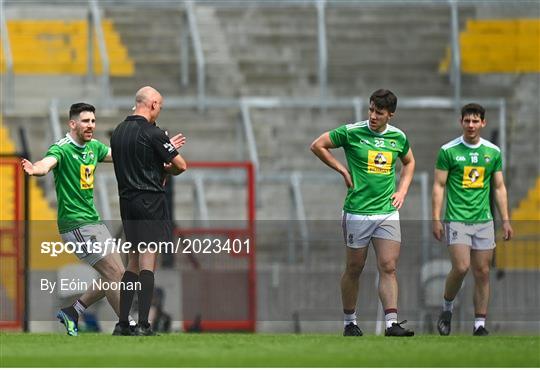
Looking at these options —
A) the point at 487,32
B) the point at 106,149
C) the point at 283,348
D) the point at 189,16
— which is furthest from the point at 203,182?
the point at 283,348

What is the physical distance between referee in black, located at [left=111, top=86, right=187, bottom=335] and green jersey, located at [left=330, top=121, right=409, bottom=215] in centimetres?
154

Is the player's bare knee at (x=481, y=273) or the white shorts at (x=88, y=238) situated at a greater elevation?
the white shorts at (x=88, y=238)

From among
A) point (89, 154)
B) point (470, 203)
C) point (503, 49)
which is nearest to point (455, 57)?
point (503, 49)

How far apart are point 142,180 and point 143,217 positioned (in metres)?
0.30

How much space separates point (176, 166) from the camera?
44.9ft

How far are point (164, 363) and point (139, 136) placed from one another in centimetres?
252

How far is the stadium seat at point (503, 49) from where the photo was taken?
86.8ft

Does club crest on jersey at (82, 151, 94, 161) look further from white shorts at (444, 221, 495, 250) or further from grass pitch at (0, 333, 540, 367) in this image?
white shorts at (444, 221, 495, 250)

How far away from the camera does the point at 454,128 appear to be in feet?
81.8

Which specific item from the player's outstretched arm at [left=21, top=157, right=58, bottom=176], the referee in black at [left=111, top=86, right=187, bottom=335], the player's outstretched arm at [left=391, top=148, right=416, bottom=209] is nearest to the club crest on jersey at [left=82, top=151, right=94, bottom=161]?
the player's outstretched arm at [left=21, top=157, right=58, bottom=176]

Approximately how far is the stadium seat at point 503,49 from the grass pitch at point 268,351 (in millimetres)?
12382

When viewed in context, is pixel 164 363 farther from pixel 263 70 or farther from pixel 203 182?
pixel 263 70

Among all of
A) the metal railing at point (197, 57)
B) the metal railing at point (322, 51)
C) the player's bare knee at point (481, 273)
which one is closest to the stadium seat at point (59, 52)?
the metal railing at point (197, 57)

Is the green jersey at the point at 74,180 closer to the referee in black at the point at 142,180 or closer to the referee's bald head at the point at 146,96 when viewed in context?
the referee in black at the point at 142,180
